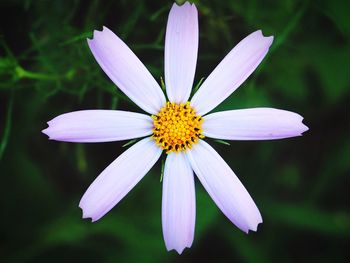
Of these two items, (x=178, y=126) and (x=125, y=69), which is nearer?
(x=125, y=69)

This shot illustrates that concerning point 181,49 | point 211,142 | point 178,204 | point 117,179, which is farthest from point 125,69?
point 211,142

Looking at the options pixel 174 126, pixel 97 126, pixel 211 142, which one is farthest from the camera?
pixel 211 142

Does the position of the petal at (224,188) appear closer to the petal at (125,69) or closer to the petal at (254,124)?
the petal at (254,124)

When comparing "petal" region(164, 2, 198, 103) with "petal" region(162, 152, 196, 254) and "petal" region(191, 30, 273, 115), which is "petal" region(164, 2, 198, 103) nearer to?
"petal" region(191, 30, 273, 115)

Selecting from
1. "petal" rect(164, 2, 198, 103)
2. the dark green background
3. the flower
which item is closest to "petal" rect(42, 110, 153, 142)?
the flower

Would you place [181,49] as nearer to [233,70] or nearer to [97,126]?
[233,70]

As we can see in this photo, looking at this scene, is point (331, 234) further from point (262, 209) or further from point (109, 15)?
point (109, 15)

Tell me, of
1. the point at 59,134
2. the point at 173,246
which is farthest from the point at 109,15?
the point at 173,246
